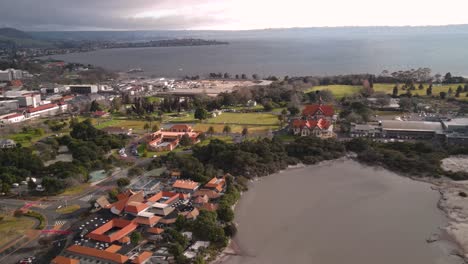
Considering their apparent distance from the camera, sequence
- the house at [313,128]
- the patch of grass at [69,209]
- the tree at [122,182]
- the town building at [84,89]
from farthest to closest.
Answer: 1. the town building at [84,89]
2. the house at [313,128]
3. the tree at [122,182]
4. the patch of grass at [69,209]

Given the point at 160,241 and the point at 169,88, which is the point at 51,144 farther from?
the point at 169,88

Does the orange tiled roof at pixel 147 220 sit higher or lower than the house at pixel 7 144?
higher

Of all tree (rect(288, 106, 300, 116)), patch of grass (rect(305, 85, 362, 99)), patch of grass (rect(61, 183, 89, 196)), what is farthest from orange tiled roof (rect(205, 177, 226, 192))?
patch of grass (rect(305, 85, 362, 99))

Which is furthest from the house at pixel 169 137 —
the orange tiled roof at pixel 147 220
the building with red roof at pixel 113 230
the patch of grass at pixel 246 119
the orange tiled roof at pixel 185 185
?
the building with red roof at pixel 113 230

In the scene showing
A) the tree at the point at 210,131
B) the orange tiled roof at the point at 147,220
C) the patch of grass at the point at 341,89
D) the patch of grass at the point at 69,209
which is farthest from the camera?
the patch of grass at the point at 341,89

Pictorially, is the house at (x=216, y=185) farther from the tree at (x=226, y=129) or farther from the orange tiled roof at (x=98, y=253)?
the tree at (x=226, y=129)

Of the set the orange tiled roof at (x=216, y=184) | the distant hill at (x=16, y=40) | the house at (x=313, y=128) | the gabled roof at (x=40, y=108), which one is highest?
the distant hill at (x=16, y=40)

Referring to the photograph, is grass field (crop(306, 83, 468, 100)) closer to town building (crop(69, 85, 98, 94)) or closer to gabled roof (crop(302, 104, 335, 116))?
gabled roof (crop(302, 104, 335, 116))
